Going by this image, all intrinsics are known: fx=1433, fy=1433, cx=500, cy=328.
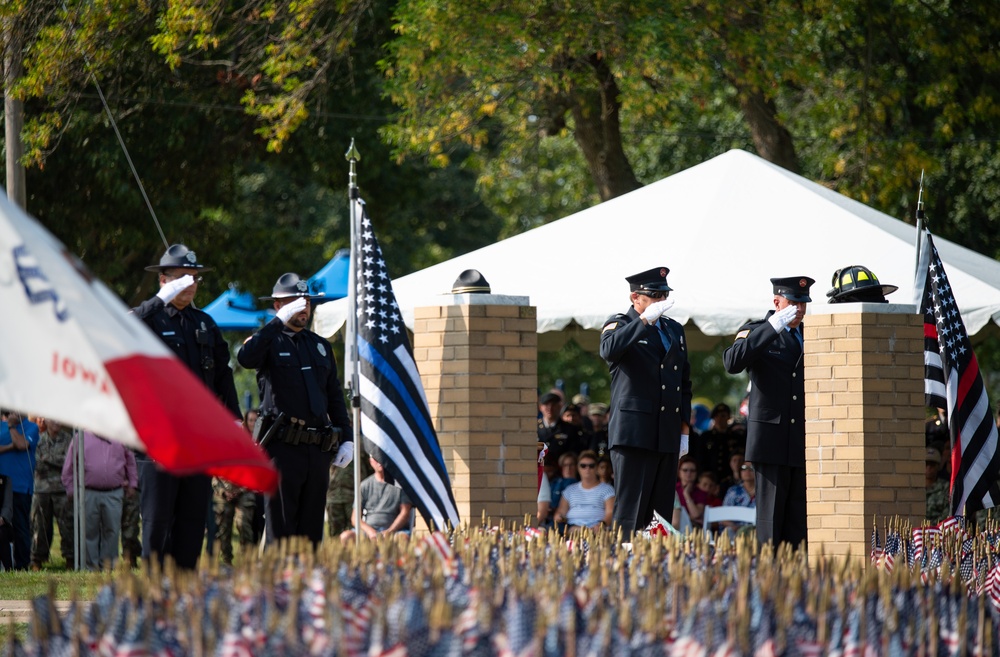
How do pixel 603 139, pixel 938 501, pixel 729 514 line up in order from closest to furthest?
1. pixel 938 501
2. pixel 729 514
3. pixel 603 139

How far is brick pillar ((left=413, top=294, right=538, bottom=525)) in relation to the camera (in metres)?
8.85

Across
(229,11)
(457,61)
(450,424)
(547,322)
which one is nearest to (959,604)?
(450,424)

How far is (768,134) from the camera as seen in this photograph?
17.7 m

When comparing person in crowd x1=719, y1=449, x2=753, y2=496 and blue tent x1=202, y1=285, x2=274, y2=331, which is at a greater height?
blue tent x1=202, y1=285, x2=274, y2=331

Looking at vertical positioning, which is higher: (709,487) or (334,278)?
(334,278)

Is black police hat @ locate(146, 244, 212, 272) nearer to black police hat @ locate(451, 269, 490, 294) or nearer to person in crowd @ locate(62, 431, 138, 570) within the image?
black police hat @ locate(451, 269, 490, 294)

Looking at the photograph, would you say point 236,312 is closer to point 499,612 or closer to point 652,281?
point 652,281

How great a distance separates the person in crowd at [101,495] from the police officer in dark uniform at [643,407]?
5.55 m

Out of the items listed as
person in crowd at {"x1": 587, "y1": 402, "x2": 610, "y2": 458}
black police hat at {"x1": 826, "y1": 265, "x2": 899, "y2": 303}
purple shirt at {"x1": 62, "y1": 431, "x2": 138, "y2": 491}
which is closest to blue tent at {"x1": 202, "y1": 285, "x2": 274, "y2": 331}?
person in crowd at {"x1": 587, "y1": 402, "x2": 610, "y2": 458}

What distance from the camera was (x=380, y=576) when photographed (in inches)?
207

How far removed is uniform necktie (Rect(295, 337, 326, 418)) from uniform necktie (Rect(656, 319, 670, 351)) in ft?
7.37

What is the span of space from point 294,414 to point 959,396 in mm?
4437

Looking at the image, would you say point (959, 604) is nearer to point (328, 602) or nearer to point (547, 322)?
point (328, 602)

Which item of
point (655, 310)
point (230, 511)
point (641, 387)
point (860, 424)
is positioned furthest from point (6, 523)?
point (860, 424)
